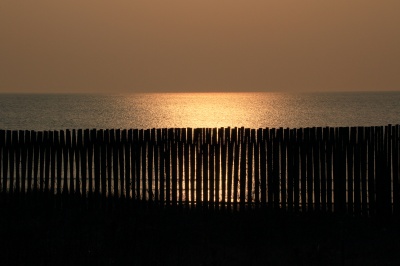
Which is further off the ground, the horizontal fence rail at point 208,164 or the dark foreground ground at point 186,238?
the horizontal fence rail at point 208,164

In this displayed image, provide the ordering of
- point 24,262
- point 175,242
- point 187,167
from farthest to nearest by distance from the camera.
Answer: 1. point 187,167
2. point 175,242
3. point 24,262

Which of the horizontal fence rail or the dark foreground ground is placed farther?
the horizontal fence rail

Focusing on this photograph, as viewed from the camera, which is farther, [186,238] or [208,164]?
[208,164]

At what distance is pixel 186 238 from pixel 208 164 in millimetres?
1852

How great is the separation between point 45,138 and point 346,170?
5.44 meters

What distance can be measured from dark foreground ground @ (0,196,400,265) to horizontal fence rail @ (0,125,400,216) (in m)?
0.32

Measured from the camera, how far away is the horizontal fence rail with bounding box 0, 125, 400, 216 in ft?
53.7

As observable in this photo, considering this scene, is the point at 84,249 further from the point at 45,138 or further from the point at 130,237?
the point at 45,138

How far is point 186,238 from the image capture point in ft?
49.5

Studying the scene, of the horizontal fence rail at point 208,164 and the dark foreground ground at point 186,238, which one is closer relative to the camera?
the dark foreground ground at point 186,238

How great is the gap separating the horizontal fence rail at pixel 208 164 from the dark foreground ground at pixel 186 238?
320 mm

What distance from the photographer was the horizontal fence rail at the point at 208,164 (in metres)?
16.4

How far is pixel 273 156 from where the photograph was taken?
→ 54.1ft

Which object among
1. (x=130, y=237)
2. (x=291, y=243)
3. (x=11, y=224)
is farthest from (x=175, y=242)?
(x=11, y=224)
